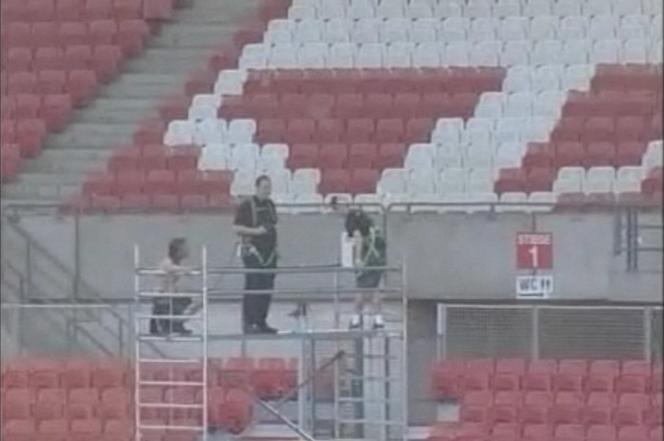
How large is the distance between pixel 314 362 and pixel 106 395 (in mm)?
1360

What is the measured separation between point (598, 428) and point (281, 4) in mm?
5744

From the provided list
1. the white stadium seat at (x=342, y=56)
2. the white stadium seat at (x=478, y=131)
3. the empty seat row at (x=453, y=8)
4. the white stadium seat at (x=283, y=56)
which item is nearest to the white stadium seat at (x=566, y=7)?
the empty seat row at (x=453, y=8)

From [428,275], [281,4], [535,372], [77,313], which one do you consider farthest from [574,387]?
[281,4]

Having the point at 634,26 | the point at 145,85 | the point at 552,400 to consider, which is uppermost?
the point at 634,26

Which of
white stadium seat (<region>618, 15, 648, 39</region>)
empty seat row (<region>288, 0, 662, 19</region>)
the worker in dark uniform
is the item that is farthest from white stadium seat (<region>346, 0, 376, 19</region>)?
the worker in dark uniform

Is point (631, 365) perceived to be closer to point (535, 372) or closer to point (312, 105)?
point (535, 372)

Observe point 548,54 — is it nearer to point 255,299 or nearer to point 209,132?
point 209,132

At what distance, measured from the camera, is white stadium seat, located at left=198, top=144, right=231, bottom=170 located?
19.1 metres

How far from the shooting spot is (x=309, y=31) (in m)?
20.1

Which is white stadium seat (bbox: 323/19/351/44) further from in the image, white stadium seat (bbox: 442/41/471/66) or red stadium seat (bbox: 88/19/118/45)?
red stadium seat (bbox: 88/19/118/45)

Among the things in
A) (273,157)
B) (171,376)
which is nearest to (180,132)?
(273,157)

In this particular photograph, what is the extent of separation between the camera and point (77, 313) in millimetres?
17656

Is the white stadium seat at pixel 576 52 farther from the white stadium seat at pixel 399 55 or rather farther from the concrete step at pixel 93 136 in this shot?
the concrete step at pixel 93 136

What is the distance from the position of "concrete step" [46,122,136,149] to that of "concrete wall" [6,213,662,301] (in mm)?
1402
